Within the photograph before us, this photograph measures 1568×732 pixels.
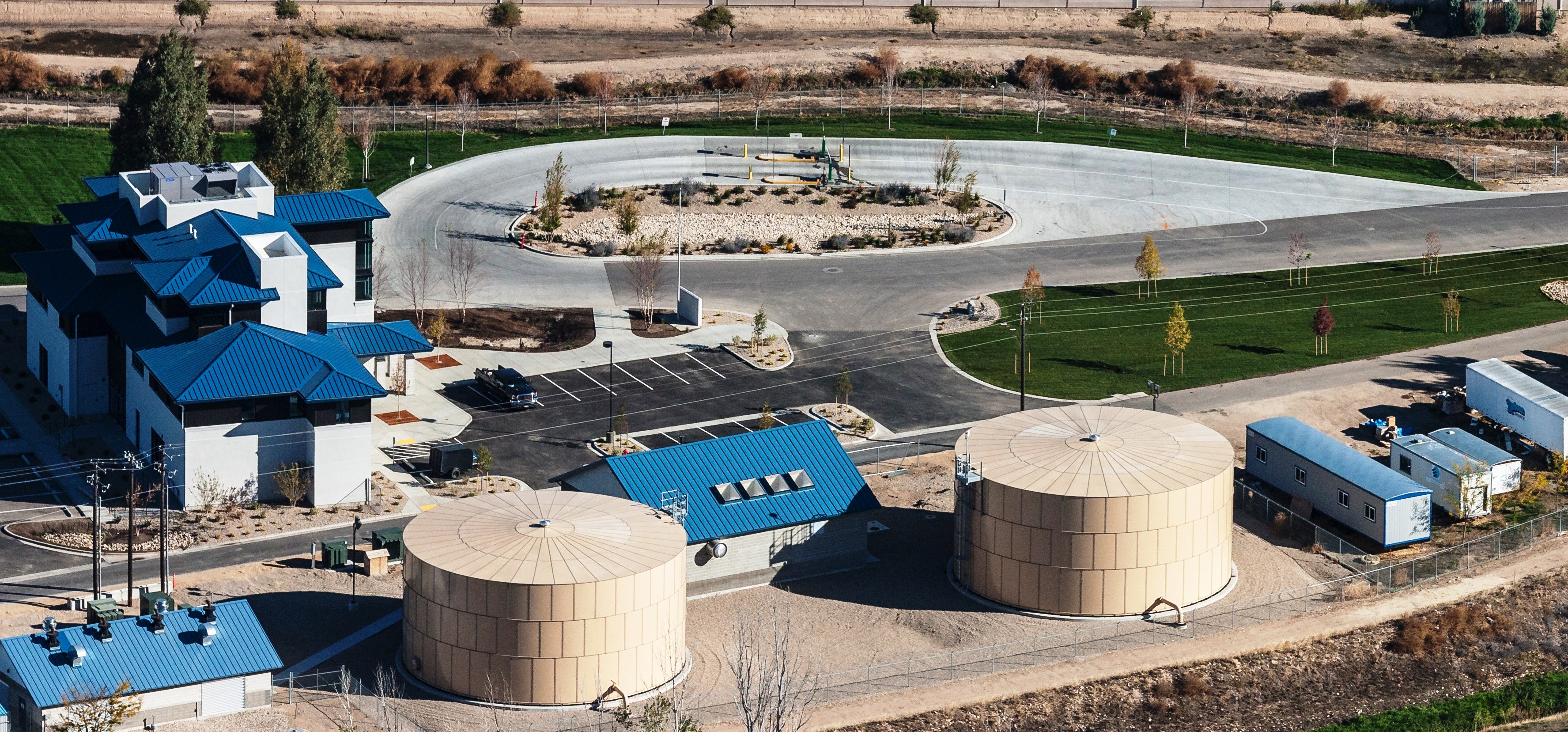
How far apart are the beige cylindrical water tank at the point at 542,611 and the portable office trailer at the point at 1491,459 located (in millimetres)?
47424

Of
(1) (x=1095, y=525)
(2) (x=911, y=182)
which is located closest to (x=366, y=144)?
(2) (x=911, y=182)

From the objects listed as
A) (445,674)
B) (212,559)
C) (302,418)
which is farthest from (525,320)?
(445,674)

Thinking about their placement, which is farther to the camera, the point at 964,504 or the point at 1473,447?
the point at 1473,447

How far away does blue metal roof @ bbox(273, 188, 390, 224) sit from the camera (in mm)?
118000

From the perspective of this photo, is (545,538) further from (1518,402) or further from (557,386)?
(1518,402)

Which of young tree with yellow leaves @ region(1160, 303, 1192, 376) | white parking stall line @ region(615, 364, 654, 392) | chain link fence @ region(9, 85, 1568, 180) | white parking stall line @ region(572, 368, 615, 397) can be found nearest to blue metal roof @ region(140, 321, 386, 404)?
white parking stall line @ region(572, 368, 615, 397)

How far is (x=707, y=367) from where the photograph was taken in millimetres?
128250

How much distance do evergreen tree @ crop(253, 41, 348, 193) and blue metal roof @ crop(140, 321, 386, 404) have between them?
31495 mm

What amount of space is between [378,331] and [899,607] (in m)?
37.5

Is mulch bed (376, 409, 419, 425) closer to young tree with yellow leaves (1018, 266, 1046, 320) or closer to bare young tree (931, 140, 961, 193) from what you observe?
young tree with yellow leaves (1018, 266, 1046, 320)

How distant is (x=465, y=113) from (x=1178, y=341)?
7099cm

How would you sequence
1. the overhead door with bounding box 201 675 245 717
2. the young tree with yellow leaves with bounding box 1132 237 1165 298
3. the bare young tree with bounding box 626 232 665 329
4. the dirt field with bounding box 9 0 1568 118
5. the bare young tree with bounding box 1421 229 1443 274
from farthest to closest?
the dirt field with bounding box 9 0 1568 118 < the bare young tree with bounding box 1421 229 1443 274 < the young tree with yellow leaves with bounding box 1132 237 1165 298 < the bare young tree with bounding box 626 232 665 329 < the overhead door with bounding box 201 675 245 717

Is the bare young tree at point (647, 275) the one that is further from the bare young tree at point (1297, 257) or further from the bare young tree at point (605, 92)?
the bare young tree at point (1297, 257)

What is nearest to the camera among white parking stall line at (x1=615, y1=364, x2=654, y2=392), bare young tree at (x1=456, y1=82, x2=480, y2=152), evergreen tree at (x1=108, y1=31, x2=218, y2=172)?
white parking stall line at (x1=615, y1=364, x2=654, y2=392)
